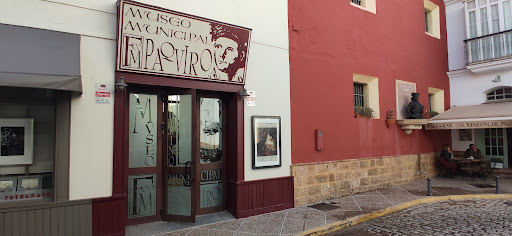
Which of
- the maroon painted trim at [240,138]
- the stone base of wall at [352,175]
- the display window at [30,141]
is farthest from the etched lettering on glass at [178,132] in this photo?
the stone base of wall at [352,175]

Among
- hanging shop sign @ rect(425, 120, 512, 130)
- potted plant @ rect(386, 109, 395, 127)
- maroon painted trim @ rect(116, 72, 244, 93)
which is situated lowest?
hanging shop sign @ rect(425, 120, 512, 130)

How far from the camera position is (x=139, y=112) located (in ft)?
19.2

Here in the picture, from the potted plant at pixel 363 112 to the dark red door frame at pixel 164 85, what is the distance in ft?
13.4

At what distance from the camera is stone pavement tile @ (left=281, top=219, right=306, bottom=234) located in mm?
5427

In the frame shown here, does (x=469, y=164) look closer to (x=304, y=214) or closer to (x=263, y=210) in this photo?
(x=304, y=214)

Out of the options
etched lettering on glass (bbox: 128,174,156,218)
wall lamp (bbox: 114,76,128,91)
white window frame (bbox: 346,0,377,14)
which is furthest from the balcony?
wall lamp (bbox: 114,76,128,91)

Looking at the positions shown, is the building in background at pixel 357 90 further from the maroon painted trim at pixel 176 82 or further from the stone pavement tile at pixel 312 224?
the maroon painted trim at pixel 176 82

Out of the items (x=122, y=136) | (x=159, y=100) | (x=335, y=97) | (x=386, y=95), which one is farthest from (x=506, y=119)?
(x=122, y=136)

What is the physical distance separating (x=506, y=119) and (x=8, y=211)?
12.5 metres

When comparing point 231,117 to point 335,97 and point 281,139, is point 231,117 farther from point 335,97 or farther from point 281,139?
point 335,97

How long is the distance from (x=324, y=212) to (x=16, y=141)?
18.8 ft

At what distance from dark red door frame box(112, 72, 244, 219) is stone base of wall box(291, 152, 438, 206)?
1534 mm

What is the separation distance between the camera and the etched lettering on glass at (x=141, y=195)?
5707 millimetres

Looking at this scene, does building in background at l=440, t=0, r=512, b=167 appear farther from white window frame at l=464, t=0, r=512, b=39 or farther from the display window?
the display window
